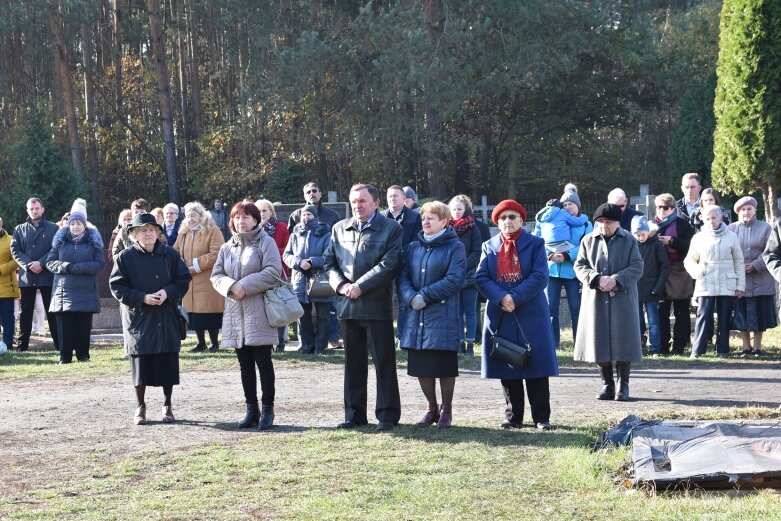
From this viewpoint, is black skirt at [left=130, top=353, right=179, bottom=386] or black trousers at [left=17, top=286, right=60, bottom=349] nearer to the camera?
black skirt at [left=130, top=353, right=179, bottom=386]

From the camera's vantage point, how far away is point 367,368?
974 centimetres

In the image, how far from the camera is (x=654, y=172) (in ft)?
128

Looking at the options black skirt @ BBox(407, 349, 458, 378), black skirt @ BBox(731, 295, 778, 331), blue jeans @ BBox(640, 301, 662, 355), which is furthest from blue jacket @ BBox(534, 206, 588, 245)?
black skirt @ BBox(407, 349, 458, 378)

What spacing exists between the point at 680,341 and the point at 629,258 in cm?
428

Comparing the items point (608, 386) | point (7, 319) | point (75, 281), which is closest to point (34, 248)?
point (7, 319)

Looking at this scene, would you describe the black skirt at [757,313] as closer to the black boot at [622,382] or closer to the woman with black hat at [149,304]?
the black boot at [622,382]

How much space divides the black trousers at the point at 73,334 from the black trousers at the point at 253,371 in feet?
18.8

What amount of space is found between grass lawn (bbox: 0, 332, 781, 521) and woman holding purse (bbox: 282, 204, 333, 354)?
5.37 meters

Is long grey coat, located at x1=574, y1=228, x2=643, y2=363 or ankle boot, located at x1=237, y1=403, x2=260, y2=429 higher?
long grey coat, located at x1=574, y1=228, x2=643, y2=363

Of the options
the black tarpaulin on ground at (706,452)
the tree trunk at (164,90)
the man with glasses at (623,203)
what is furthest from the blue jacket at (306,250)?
the tree trunk at (164,90)

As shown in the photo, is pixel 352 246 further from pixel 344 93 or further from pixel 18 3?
pixel 18 3

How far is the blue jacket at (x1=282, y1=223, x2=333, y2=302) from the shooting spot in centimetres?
1480

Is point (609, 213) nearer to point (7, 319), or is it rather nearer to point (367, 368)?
point (367, 368)

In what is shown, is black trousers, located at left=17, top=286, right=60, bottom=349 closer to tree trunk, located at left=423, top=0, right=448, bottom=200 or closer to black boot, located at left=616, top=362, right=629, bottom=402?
black boot, located at left=616, top=362, right=629, bottom=402
